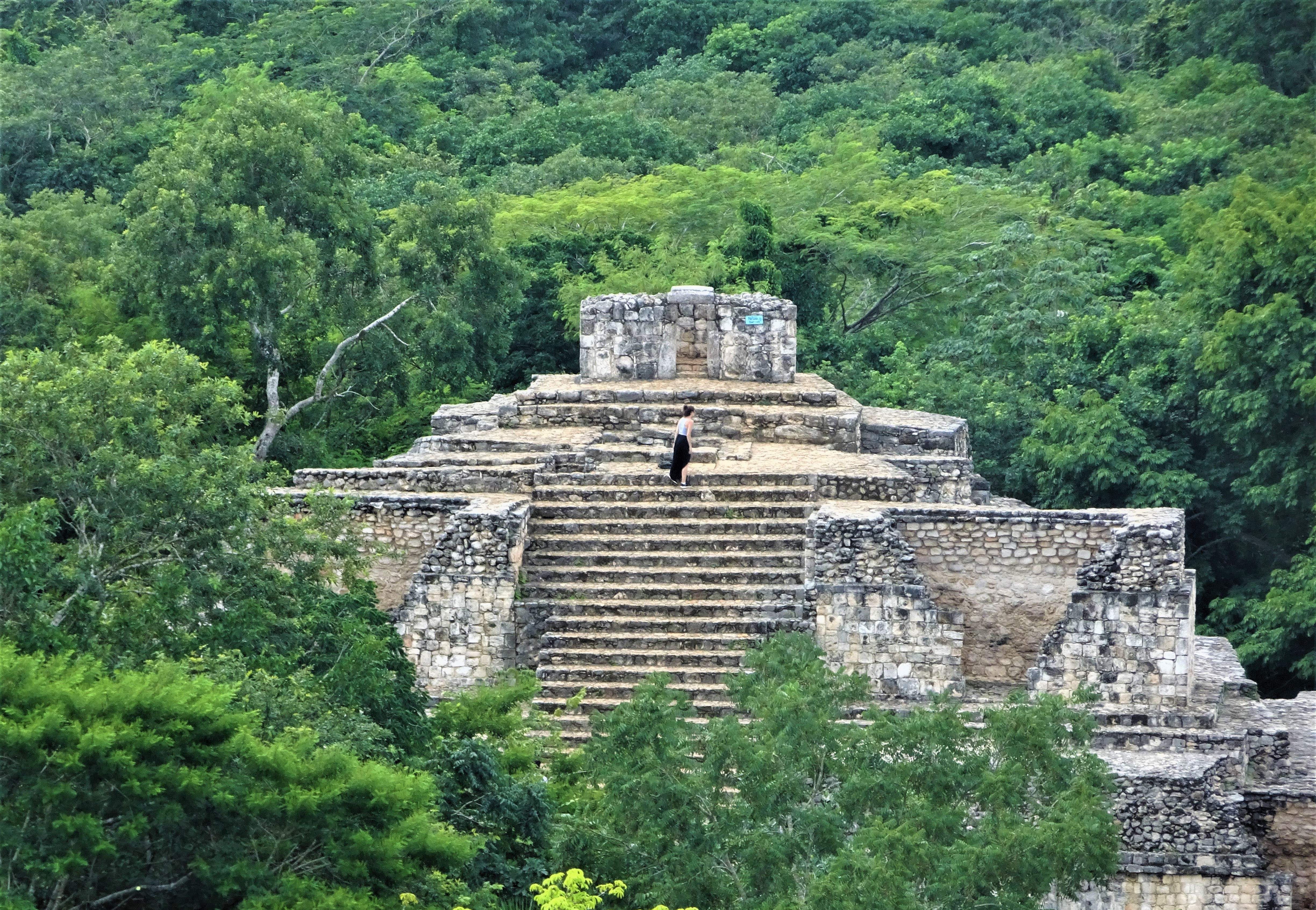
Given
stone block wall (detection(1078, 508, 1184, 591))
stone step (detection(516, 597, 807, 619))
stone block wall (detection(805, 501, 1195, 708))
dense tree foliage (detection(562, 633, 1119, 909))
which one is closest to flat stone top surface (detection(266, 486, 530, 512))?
stone step (detection(516, 597, 807, 619))

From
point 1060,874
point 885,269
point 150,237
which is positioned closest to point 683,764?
point 1060,874

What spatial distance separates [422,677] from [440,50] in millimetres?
30358

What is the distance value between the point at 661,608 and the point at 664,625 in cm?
17

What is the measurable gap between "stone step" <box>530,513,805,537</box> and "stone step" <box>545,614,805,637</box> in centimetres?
89

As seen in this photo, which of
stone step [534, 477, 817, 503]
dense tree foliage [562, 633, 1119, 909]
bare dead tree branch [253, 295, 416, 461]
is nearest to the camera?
dense tree foliage [562, 633, 1119, 909]

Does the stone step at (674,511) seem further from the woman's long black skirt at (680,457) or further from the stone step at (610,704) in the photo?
the stone step at (610,704)

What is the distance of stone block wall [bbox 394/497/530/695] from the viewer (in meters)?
25.4

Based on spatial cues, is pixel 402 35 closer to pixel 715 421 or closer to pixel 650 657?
pixel 715 421

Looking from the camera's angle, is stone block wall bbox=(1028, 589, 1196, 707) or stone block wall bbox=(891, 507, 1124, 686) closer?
stone block wall bbox=(1028, 589, 1196, 707)

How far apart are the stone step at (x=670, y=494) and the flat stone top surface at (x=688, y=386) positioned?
2.66 metres

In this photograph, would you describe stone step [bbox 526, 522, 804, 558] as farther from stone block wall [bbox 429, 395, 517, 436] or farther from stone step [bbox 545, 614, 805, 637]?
stone block wall [bbox 429, 395, 517, 436]

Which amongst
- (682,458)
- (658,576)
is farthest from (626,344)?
(658,576)

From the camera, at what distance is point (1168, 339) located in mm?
33594

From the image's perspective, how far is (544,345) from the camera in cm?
3612
